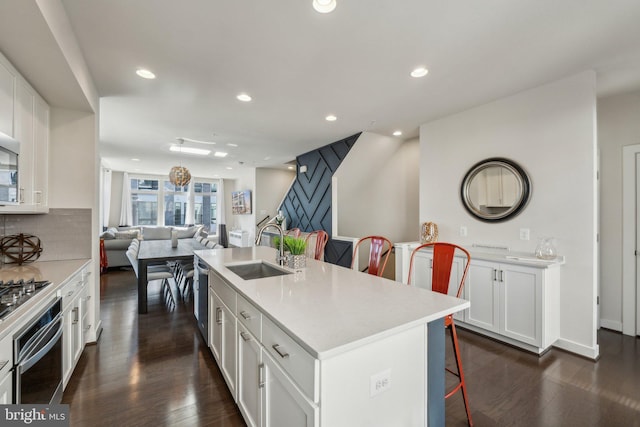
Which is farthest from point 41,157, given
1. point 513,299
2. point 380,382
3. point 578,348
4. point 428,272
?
point 578,348

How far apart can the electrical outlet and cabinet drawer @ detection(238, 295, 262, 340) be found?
0.58 m

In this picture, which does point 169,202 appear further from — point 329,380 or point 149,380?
point 329,380

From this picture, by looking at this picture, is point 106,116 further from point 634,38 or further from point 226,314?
point 634,38

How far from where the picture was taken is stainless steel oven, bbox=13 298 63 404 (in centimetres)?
123

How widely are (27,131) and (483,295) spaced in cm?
438

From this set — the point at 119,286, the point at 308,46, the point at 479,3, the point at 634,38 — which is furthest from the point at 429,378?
the point at 119,286

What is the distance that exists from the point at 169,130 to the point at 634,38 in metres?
5.36

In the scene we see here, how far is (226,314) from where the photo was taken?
1960mm

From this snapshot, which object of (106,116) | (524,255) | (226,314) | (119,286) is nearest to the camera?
(226,314)

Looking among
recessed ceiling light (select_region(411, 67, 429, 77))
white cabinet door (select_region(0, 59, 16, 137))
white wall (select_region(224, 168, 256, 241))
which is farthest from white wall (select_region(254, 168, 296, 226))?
white cabinet door (select_region(0, 59, 16, 137))

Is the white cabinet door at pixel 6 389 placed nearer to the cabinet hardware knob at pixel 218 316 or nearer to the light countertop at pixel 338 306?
the light countertop at pixel 338 306

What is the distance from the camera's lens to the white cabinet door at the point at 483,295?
2832 mm

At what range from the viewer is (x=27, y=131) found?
216 cm

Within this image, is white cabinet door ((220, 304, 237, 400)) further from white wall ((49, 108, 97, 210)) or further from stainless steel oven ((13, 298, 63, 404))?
white wall ((49, 108, 97, 210))
